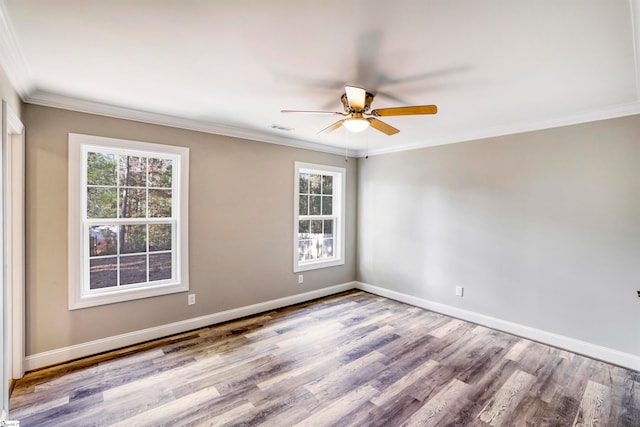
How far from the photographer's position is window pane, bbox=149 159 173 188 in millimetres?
3291

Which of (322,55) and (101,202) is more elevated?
(322,55)

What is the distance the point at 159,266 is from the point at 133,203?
0.76 metres

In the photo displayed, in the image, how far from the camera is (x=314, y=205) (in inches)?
191

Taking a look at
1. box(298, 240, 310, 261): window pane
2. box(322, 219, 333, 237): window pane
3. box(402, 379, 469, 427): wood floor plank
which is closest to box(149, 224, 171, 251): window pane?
box(298, 240, 310, 261): window pane

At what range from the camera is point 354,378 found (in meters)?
2.56

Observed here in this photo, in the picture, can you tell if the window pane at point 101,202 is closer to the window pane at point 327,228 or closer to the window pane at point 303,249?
the window pane at point 303,249

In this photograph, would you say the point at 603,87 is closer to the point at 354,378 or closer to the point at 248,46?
the point at 248,46

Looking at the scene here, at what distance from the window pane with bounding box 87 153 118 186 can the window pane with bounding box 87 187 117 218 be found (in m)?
0.08

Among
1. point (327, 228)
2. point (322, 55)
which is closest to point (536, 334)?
point (327, 228)

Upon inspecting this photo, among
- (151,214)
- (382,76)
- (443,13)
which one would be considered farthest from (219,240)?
(443,13)

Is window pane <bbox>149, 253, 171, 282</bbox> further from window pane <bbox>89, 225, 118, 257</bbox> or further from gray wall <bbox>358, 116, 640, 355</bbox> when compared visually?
gray wall <bbox>358, 116, 640, 355</bbox>

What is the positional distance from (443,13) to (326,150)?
3.30 metres

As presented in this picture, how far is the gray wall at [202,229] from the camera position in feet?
8.62

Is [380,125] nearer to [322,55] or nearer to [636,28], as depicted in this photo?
[322,55]
